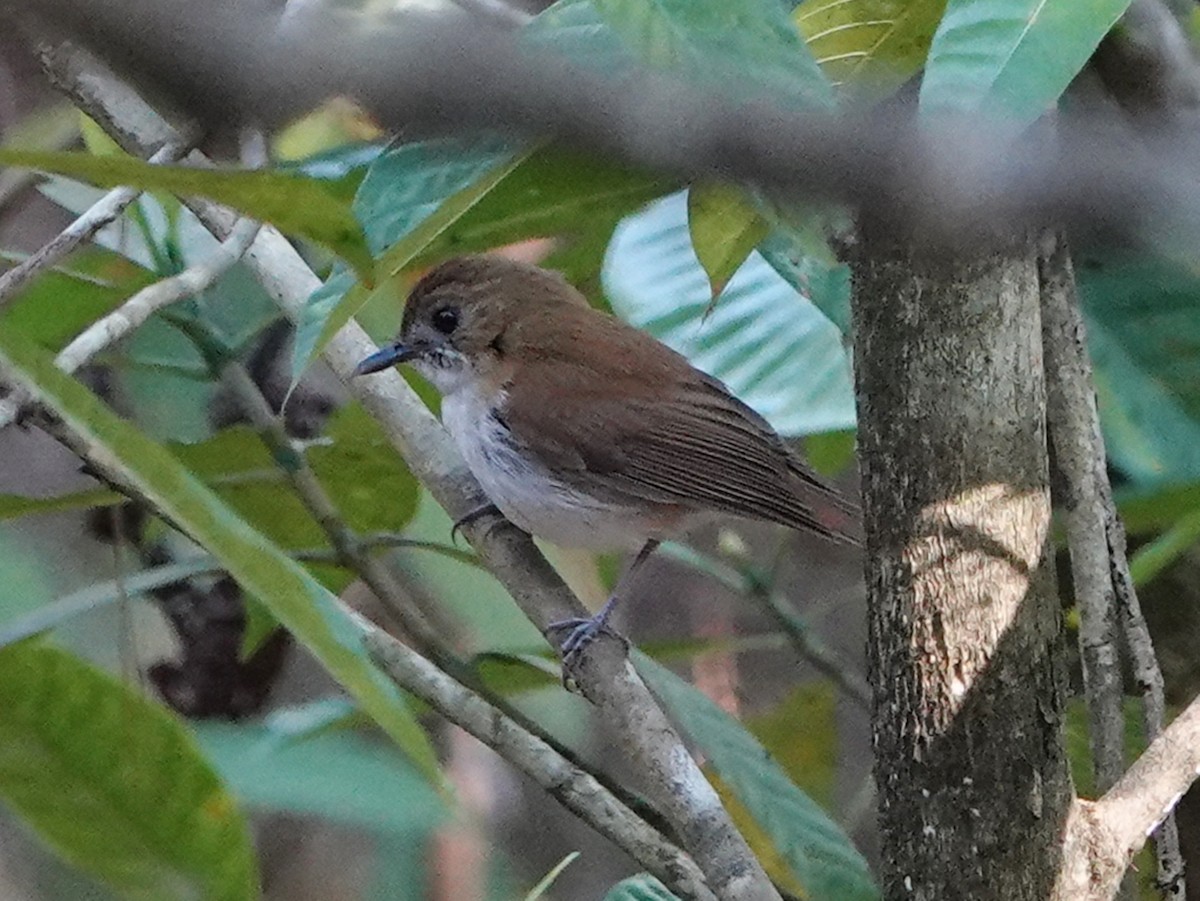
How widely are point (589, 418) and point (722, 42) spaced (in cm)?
165

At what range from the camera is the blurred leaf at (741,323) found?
5.64 ft

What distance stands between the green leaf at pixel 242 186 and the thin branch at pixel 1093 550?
74cm

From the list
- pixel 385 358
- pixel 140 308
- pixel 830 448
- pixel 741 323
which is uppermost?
pixel 385 358

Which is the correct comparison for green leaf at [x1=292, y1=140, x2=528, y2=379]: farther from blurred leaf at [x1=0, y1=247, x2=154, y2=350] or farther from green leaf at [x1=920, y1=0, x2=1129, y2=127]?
blurred leaf at [x1=0, y1=247, x2=154, y2=350]

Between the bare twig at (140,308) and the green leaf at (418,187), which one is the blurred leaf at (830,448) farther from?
the green leaf at (418,187)

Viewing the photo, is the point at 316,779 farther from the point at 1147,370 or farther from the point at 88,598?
the point at 1147,370

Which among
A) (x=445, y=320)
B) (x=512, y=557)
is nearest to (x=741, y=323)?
(x=512, y=557)

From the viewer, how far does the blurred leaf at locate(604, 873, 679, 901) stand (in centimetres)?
135

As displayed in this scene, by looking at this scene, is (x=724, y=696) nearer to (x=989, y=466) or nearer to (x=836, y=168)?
(x=989, y=466)

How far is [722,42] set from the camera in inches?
27.8

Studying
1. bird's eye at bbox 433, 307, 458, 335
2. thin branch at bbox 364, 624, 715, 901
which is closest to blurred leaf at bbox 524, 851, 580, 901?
thin branch at bbox 364, 624, 715, 901

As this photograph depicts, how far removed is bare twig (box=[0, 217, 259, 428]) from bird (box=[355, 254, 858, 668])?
0.77 metres

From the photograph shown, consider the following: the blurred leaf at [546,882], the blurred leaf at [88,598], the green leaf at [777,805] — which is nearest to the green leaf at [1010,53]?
the blurred leaf at [546,882]

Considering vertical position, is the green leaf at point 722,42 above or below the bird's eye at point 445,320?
below
